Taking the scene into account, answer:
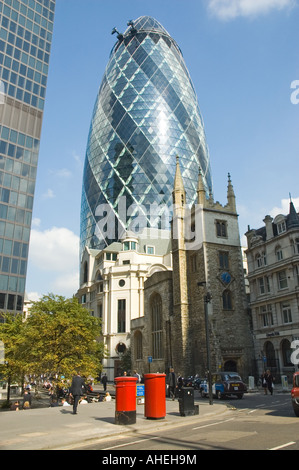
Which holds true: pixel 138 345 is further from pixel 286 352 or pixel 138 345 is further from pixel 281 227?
pixel 281 227

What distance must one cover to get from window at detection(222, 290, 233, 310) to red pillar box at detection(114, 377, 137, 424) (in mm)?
29799

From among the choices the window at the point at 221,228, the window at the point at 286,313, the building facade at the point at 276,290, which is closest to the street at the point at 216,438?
the building facade at the point at 276,290

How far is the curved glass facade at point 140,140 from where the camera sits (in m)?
87.9

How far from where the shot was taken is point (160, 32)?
360ft

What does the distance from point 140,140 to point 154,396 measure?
3197 inches

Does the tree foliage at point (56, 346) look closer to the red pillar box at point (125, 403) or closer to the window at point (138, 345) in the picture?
the red pillar box at point (125, 403)

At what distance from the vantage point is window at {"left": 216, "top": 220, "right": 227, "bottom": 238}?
44.2 metres

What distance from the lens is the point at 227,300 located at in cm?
4206

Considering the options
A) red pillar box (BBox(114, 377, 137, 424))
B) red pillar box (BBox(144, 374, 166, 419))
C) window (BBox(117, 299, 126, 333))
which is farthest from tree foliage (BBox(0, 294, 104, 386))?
window (BBox(117, 299, 126, 333))

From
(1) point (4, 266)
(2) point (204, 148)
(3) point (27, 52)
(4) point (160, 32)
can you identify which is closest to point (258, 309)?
(1) point (4, 266)

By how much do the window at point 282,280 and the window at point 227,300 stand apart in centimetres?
694
